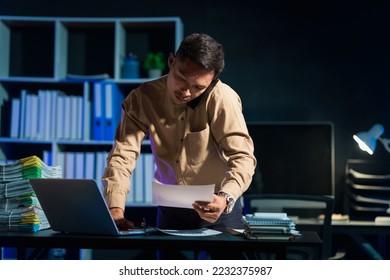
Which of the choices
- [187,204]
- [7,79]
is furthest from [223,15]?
[187,204]

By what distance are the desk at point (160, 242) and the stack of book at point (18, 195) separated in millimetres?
184

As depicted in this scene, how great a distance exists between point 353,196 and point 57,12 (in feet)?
7.72

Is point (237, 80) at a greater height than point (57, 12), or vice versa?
point (57, 12)

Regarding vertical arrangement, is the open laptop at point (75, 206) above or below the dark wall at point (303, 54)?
below

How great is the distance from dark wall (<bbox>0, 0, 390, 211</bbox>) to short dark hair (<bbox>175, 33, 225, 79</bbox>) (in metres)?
2.39

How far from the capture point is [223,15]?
15.4ft

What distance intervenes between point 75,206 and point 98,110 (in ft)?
7.49

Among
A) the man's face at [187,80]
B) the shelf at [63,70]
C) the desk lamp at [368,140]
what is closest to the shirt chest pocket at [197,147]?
the man's face at [187,80]

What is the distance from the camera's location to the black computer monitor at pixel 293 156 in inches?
172

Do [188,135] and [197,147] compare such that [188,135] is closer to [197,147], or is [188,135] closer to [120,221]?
[197,147]

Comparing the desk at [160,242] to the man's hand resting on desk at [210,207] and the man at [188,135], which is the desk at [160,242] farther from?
the man at [188,135]

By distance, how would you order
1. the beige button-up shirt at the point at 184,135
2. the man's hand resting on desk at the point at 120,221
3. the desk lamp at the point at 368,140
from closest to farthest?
the man's hand resting on desk at the point at 120,221
the beige button-up shirt at the point at 184,135
the desk lamp at the point at 368,140
